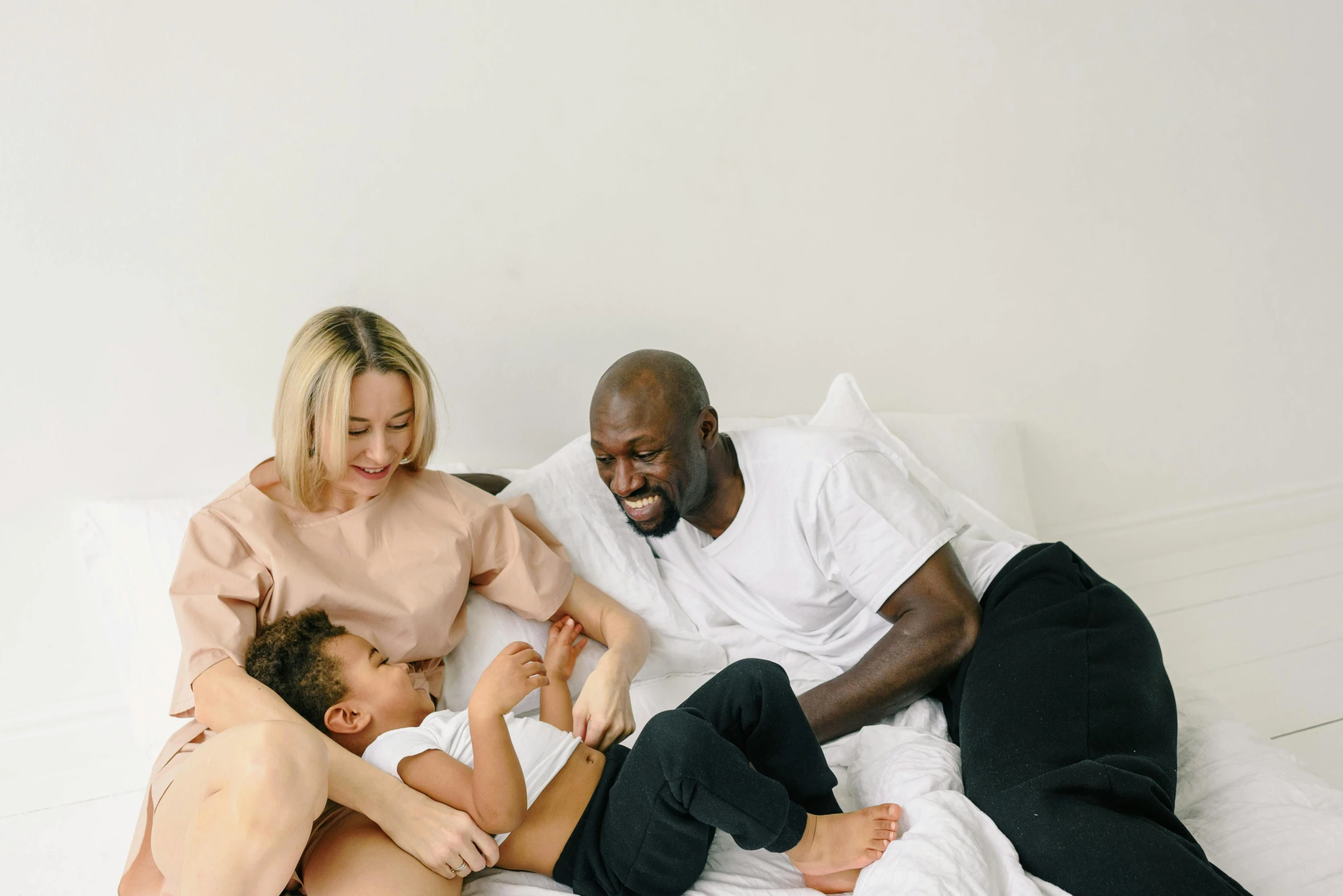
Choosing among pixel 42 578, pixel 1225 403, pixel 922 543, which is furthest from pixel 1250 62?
pixel 42 578

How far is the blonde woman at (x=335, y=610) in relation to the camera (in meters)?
1.15

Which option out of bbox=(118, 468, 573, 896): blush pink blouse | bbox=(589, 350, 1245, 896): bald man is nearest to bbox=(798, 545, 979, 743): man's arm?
bbox=(589, 350, 1245, 896): bald man

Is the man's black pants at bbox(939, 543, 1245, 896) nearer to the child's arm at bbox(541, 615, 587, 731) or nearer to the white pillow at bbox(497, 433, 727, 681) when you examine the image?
the white pillow at bbox(497, 433, 727, 681)

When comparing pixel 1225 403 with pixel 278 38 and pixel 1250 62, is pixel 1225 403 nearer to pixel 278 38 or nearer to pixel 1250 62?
pixel 1250 62

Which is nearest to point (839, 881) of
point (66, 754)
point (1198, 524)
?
point (66, 754)

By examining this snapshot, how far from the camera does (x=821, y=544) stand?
1.74 meters

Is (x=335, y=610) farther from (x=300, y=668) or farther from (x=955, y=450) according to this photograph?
(x=955, y=450)

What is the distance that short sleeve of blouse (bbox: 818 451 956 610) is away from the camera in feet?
5.46

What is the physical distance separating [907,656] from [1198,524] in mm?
1946

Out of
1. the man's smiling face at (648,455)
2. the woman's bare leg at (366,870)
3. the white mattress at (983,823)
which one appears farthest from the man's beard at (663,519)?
the woman's bare leg at (366,870)

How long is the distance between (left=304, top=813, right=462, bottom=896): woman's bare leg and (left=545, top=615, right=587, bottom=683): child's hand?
377 mm

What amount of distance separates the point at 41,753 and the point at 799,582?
160cm

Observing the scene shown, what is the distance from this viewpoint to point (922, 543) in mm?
1666

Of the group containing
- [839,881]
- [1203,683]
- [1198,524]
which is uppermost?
[839,881]
